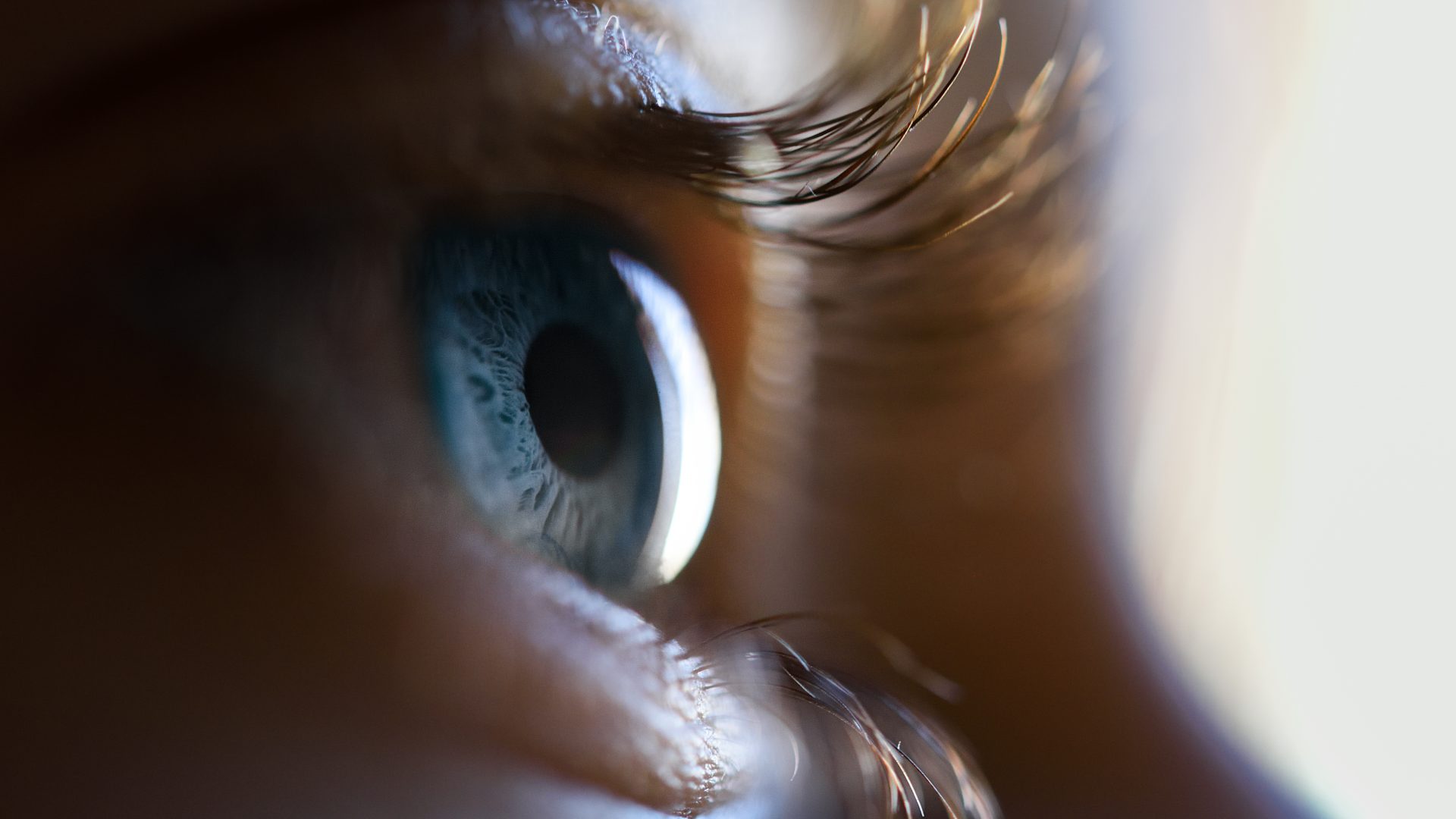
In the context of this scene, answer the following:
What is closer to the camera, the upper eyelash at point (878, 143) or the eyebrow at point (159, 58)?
the eyebrow at point (159, 58)

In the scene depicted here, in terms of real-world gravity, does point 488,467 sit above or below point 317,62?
below

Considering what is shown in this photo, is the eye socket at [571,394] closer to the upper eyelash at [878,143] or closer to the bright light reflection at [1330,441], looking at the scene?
the upper eyelash at [878,143]

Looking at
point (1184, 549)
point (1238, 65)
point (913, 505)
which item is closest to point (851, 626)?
point (913, 505)

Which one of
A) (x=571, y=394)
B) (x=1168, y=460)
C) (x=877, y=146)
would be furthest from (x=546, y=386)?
(x=1168, y=460)

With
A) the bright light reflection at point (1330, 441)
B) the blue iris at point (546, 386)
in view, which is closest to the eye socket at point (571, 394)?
the blue iris at point (546, 386)

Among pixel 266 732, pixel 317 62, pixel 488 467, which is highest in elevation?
pixel 317 62

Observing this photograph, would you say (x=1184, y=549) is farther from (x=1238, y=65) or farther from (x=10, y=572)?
(x=10, y=572)

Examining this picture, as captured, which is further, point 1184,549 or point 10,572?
point 1184,549

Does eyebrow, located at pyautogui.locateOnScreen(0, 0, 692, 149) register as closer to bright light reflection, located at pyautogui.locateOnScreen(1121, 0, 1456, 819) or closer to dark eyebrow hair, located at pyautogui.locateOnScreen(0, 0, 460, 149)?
dark eyebrow hair, located at pyautogui.locateOnScreen(0, 0, 460, 149)
